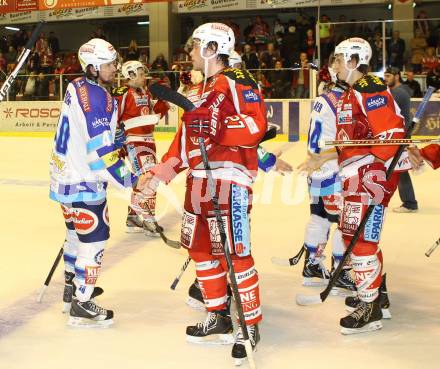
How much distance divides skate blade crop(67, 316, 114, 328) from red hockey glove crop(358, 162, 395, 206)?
61.2 inches

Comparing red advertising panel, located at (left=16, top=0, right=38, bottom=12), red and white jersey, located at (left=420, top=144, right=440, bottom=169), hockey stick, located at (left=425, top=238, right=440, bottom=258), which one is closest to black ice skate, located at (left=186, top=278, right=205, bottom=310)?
red and white jersey, located at (left=420, top=144, right=440, bottom=169)

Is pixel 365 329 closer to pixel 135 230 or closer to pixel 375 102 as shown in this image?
pixel 375 102

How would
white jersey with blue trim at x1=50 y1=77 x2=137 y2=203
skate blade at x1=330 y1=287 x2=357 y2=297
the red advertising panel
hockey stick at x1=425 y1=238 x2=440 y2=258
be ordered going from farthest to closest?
the red advertising panel, hockey stick at x1=425 y1=238 x2=440 y2=258, skate blade at x1=330 y1=287 x2=357 y2=297, white jersey with blue trim at x1=50 y1=77 x2=137 y2=203

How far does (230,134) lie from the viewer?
3436mm

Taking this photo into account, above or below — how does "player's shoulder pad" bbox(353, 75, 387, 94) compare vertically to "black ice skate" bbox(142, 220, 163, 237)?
above

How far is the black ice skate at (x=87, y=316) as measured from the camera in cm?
405

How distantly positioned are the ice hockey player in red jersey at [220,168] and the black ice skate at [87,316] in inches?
20.9

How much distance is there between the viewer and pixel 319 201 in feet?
15.9

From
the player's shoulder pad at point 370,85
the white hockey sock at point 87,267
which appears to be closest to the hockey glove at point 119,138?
the white hockey sock at point 87,267

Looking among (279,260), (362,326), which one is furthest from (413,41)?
(362,326)

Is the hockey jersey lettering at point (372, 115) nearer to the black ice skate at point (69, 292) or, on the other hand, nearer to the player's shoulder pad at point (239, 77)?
the player's shoulder pad at point (239, 77)

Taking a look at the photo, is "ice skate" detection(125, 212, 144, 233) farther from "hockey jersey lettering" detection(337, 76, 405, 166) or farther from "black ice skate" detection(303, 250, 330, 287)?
"hockey jersey lettering" detection(337, 76, 405, 166)

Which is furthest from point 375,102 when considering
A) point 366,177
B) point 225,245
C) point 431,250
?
point 431,250

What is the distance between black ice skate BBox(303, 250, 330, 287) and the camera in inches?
191
